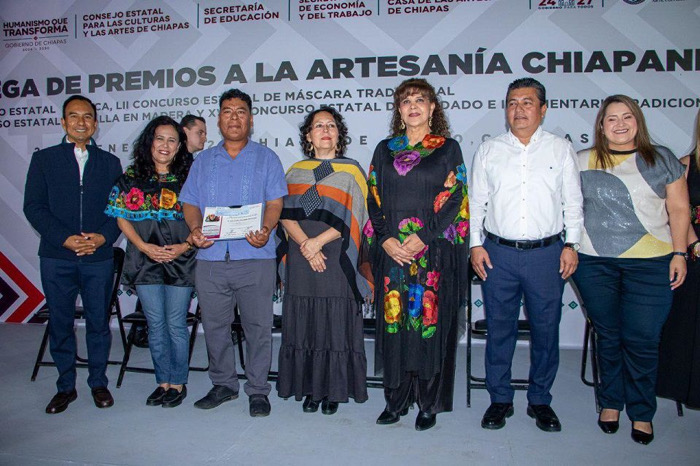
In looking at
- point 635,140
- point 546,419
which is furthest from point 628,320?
point 635,140

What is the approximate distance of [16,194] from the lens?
566 centimetres

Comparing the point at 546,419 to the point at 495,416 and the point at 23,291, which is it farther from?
the point at 23,291

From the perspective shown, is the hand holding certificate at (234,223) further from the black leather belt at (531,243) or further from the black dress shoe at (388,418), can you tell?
the black leather belt at (531,243)

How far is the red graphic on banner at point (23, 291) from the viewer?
568cm

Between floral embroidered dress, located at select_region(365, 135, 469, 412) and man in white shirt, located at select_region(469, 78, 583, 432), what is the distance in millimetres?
198

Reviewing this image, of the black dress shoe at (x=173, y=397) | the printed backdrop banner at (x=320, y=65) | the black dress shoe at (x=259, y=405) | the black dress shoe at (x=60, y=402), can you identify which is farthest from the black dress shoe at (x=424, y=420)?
the printed backdrop banner at (x=320, y=65)

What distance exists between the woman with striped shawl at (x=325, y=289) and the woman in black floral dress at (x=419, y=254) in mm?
170

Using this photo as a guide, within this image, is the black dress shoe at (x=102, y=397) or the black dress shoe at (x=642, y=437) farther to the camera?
the black dress shoe at (x=102, y=397)

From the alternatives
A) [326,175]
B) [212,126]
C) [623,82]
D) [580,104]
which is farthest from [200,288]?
[623,82]

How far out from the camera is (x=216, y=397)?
3127 millimetres

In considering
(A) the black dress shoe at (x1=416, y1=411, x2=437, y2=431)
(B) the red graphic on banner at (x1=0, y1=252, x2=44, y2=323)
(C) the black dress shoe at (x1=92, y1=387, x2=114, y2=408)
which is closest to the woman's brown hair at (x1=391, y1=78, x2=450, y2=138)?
(A) the black dress shoe at (x1=416, y1=411, x2=437, y2=431)

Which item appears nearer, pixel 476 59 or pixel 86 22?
pixel 476 59

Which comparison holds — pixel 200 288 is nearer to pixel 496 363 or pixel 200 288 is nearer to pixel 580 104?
pixel 496 363

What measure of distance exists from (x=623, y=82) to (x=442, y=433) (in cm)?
361
